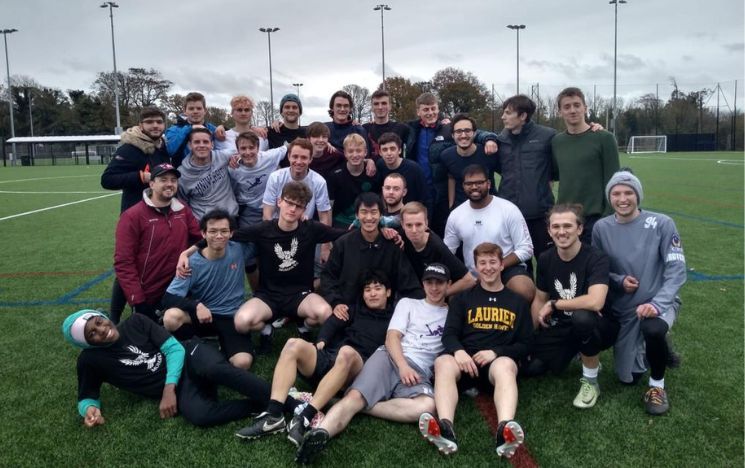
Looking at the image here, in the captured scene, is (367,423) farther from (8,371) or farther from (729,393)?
(8,371)

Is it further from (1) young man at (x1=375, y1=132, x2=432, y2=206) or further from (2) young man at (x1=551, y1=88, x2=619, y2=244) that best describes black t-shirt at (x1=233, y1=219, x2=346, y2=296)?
(2) young man at (x1=551, y1=88, x2=619, y2=244)

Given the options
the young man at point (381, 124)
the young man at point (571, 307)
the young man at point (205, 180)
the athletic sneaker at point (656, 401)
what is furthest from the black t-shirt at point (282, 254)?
the athletic sneaker at point (656, 401)

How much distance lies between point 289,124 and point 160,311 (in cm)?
248

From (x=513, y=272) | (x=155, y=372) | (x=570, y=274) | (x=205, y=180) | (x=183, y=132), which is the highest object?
(x=183, y=132)

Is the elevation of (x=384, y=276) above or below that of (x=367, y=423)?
above

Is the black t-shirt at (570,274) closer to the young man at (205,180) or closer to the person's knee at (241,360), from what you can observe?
the person's knee at (241,360)

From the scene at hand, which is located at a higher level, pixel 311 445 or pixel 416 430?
pixel 311 445

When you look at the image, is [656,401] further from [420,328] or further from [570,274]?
[420,328]

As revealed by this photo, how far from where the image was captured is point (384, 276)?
4.04m

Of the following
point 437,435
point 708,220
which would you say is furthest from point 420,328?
point 708,220

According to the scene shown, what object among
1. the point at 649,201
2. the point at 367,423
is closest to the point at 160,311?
the point at 367,423

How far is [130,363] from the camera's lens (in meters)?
3.49

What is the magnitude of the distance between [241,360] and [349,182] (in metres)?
2.15

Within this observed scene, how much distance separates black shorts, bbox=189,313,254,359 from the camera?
4191 millimetres
